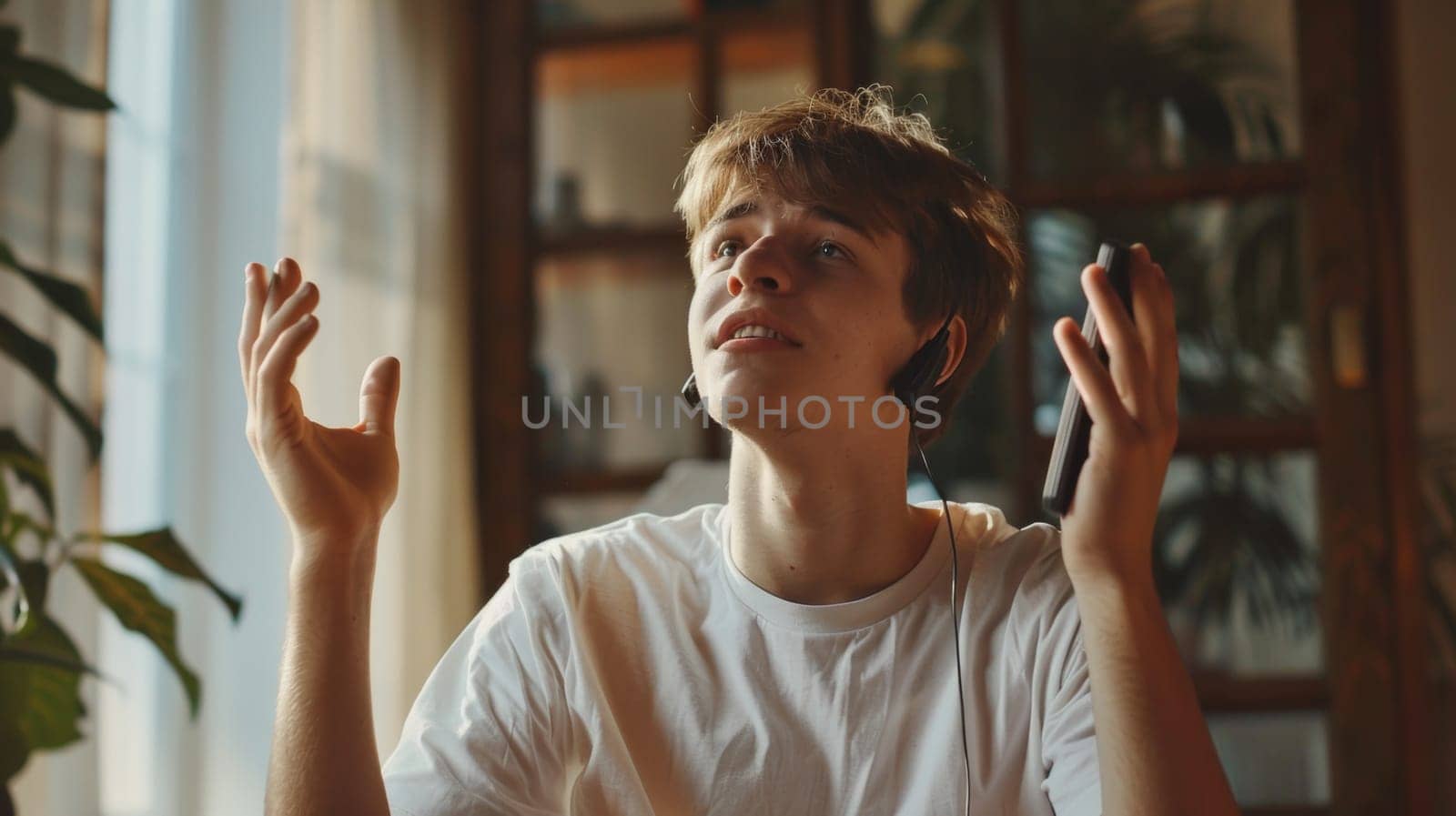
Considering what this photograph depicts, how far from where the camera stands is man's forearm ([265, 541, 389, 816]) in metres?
0.94

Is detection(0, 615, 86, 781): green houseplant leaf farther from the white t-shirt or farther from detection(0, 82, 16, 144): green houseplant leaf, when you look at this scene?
detection(0, 82, 16, 144): green houseplant leaf

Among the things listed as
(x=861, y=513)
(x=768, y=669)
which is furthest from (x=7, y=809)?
(x=861, y=513)

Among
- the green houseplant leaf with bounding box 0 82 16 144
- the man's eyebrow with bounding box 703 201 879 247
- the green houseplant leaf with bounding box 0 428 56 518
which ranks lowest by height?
the green houseplant leaf with bounding box 0 428 56 518

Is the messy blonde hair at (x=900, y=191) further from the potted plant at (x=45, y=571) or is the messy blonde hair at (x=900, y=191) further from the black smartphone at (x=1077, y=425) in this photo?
the potted plant at (x=45, y=571)

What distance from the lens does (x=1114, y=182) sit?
2547 mm

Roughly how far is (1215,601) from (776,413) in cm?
169

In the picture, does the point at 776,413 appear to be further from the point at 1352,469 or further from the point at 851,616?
the point at 1352,469

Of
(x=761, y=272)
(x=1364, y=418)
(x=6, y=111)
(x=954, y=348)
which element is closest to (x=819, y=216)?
(x=761, y=272)

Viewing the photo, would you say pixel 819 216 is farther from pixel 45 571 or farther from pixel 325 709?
pixel 45 571

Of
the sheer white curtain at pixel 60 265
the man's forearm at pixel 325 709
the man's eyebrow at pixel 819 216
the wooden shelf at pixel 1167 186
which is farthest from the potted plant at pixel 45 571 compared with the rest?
the wooden shelf at pixel 1167 186

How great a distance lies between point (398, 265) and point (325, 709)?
1653 mm

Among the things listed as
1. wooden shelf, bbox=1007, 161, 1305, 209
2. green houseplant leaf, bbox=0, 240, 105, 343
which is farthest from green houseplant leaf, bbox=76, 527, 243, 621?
wooden shelf, bbox=1007, 161, 1305, 209

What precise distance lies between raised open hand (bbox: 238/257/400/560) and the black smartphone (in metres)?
0.54

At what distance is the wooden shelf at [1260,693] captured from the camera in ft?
7.85
